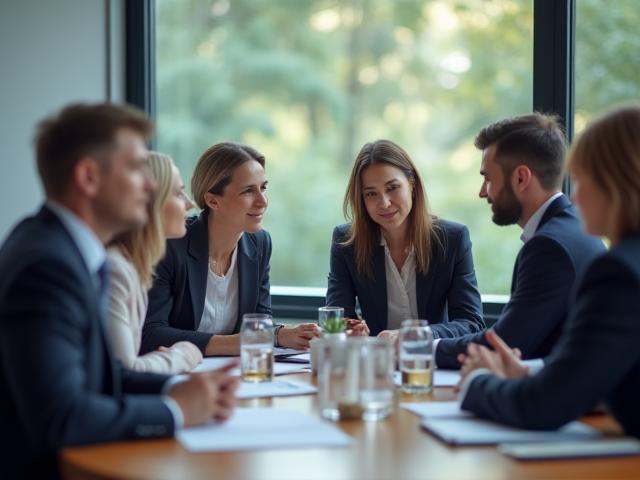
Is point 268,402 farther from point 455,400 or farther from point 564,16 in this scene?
point 564,16

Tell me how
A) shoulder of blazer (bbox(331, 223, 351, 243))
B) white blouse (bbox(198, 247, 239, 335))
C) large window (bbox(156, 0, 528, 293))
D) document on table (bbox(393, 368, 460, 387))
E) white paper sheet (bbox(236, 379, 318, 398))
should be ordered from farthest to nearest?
large window (bbox(156, 0, 528, 293)) → shoulder of blazer (bbox(331, 223, 351, 243)) → white blouse (bbox(198, 247, 239, 335)) → document on table (bbox(393, 368, 460, 387)) → white paper sheet (bbox(236, 379, 318, 398))

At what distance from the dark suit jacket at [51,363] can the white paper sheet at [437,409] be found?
56cm

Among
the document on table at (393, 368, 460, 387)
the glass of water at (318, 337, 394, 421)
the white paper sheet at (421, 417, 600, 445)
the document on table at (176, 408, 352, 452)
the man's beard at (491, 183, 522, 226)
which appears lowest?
the document on table at (393, 368, 460, 387)

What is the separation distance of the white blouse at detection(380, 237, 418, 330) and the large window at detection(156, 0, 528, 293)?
16.0ft

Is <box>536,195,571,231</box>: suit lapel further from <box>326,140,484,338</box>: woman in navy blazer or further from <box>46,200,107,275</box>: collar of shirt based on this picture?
<box>46,200,107,275</box>: collar of shirt

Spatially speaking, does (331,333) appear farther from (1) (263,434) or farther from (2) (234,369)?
(1) (263,434)

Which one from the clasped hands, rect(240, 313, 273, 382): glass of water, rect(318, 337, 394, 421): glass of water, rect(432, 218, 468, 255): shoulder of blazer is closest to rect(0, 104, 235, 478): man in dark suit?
rect(318, 337, 394, 421): glass of water

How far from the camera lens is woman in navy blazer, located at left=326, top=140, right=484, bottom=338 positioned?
331cm

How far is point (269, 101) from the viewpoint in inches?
364

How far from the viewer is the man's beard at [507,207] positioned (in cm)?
279

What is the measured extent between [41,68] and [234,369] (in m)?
2.17

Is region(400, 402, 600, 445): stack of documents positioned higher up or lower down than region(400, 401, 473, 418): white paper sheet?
higher up

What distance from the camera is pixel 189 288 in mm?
3145

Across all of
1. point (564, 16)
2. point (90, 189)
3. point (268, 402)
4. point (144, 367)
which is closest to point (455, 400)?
point (268, 402)
